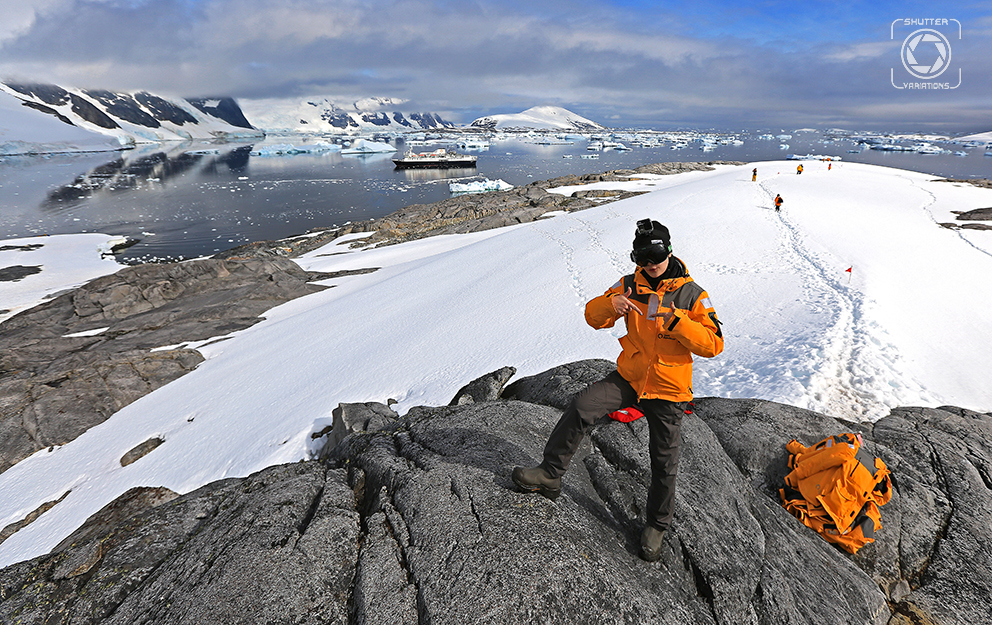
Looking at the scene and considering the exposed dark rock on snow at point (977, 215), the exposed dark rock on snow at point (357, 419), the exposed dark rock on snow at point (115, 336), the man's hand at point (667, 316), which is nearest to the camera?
the man's hand at point (667, 316)

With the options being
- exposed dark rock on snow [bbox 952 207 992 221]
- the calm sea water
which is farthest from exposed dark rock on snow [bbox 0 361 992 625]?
the calm sea water

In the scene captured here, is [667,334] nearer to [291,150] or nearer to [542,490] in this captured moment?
[542,490]

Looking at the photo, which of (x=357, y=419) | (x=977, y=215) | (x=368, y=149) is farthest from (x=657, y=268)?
(x=368, y=149)

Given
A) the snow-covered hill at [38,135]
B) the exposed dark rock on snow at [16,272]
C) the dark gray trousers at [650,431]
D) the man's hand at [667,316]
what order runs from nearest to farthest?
the man's hand at [667,316], the dark gray trousers at [650,431], the exposed dark rock on snow at [16,272], the snow-covered hill at [38,135]

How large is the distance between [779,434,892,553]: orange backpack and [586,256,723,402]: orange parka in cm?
218

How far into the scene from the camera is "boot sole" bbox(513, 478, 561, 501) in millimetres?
4000

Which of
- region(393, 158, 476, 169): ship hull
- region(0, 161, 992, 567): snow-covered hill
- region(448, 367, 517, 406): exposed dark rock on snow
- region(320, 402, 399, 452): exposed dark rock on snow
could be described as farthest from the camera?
region(393, 158, 476, 169): ship hull

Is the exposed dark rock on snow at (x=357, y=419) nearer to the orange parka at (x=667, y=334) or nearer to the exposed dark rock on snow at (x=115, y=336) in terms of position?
the orange parka at (x=667, y=334)

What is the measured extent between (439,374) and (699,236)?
14.9 meters

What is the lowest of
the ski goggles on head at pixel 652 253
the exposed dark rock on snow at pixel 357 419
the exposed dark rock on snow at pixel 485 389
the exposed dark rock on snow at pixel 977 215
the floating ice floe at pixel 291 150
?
the exposed dark rock on snow at pixel 357 419

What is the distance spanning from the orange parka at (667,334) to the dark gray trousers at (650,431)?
0.12m

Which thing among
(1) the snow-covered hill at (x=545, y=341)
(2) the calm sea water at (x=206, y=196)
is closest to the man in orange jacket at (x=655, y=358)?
(1) the snow-covered hill at (x=545, y=341)

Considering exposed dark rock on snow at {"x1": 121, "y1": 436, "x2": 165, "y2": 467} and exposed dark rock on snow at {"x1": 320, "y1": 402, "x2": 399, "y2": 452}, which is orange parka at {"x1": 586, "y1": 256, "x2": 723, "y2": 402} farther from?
exposed dark rock on snow at {"x1": 121, "y1": 436, "x2": 165, "y2": 467}

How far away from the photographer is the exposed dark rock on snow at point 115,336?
38.5 feet
